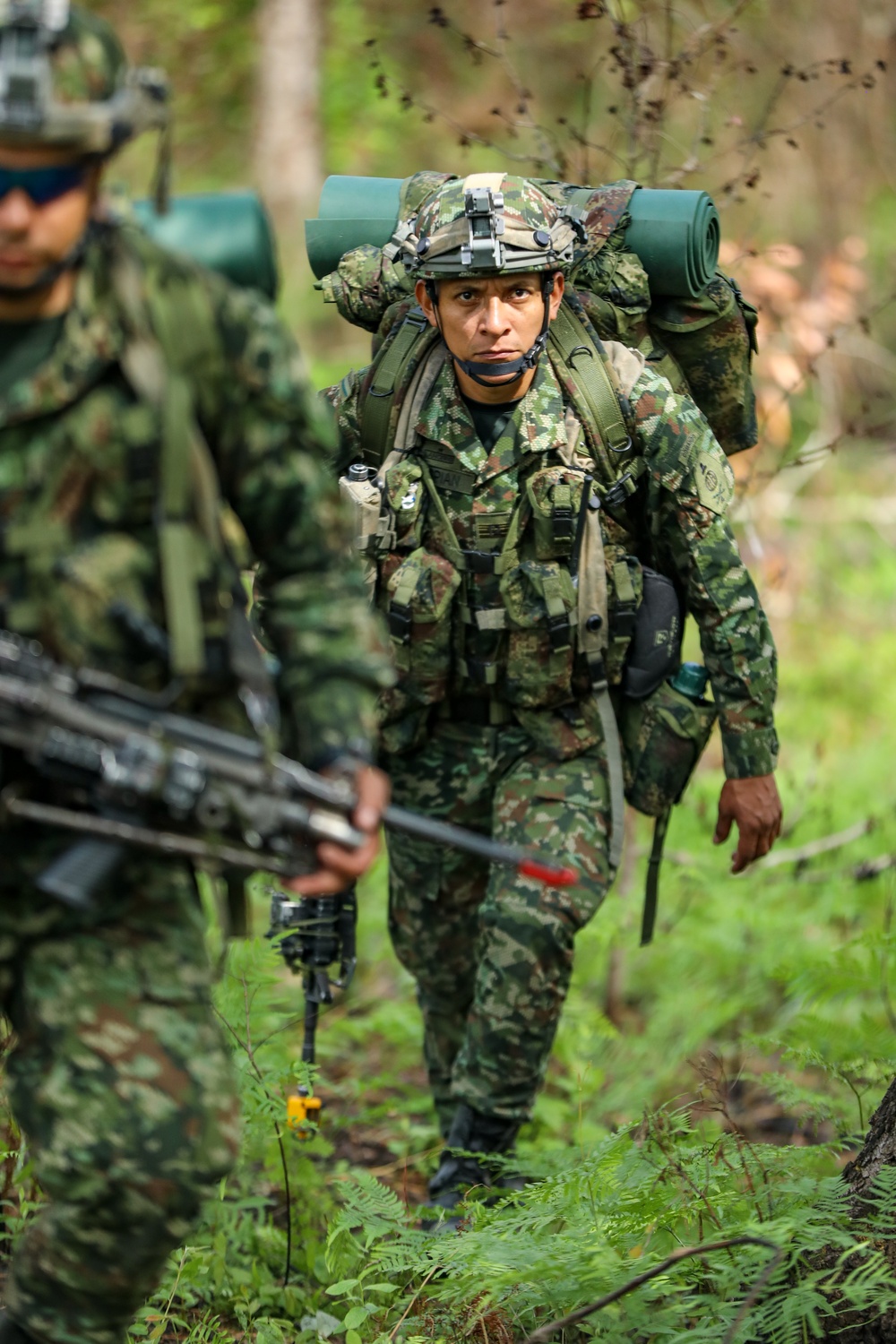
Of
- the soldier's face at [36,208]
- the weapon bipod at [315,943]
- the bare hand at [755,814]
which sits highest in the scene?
the soldier's face at [36,208]

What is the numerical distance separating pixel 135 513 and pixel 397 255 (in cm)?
207

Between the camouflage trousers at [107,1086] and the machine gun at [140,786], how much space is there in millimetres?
90

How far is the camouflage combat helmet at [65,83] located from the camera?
222 cm

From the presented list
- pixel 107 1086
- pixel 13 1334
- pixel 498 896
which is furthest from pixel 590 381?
pixel 13 1334

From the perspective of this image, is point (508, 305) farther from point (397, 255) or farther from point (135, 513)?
point (135, 513)

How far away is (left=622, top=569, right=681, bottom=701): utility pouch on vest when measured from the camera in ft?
14.1

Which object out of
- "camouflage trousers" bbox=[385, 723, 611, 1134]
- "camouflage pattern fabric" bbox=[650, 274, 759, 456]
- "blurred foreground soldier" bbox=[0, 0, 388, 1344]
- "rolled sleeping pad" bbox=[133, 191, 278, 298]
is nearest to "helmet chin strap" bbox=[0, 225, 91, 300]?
"blurred foreground soldier" bbox=[0, 0, 388, 1344]

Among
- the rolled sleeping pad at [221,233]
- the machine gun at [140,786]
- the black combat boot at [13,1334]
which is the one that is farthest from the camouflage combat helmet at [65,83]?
the black combat boot at [13,1334]

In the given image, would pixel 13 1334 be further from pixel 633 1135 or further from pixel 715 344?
pixel 715 344

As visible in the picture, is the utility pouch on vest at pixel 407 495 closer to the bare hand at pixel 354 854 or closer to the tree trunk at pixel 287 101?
the bare hand at pixel 354 854

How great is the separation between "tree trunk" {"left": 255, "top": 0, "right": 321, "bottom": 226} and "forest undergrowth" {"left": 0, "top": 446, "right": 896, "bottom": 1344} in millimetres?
8586

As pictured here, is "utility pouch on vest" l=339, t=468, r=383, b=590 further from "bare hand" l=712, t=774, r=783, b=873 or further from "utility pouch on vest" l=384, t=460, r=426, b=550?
"bare hand" l=712, t=774, r=783, b=873

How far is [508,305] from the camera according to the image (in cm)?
410

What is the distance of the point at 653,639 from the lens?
4.32 m
